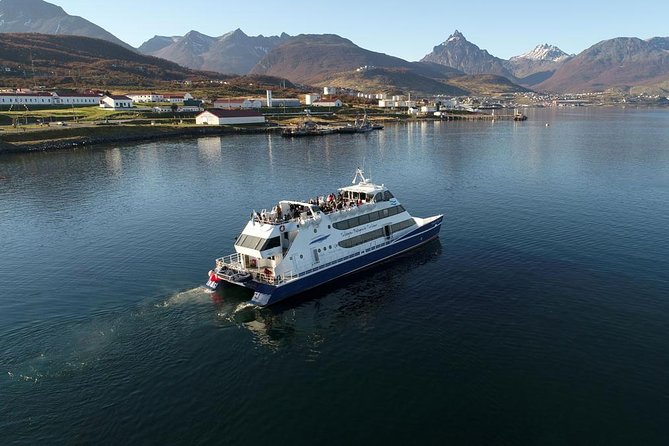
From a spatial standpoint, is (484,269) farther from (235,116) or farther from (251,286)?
(235,116)

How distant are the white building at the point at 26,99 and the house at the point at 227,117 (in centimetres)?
5817

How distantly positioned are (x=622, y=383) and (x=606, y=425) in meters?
4.40

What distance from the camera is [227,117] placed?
17700cm

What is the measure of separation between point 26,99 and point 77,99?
62.7 feet

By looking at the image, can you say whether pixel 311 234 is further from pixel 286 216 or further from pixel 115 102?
pixel 115 102

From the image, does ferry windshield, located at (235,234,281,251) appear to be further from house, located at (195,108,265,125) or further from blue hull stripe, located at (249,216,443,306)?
house, located at (195,108,265,125)

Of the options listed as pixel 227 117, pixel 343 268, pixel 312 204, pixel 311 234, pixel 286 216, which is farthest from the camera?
pixel 227 117

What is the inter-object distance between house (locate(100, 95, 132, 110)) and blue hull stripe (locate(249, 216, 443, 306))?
6684 inches

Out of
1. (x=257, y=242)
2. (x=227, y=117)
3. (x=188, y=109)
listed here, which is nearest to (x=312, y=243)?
(x=257, y=242)

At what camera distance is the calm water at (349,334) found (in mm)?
24141

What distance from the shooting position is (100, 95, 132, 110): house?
18138cm

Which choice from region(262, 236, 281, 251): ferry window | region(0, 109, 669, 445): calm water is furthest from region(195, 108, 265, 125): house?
region(262, 236, 281, 251): ferry window

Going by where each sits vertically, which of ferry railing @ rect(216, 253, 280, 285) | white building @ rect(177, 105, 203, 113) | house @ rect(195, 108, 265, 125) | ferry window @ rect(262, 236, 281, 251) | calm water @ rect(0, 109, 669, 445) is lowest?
calm water @ rect(0, 109, 669, 445)

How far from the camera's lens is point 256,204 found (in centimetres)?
6888
